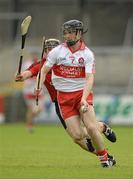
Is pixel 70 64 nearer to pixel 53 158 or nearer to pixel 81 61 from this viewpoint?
pixel 81 61

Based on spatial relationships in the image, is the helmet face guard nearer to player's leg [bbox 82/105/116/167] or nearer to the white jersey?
the white jersey

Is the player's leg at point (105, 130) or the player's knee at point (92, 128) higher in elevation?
the player's knee at point (92, 128)

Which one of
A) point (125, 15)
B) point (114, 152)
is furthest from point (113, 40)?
point (114, 152)

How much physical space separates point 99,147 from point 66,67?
4.53 feet

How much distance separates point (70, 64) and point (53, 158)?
8.30ft

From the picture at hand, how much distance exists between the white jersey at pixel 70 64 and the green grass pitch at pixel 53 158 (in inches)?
51.4

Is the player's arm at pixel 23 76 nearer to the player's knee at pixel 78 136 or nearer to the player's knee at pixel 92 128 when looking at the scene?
the player's knee at pixel 78 136

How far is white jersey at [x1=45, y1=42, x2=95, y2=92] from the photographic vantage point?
12812mm

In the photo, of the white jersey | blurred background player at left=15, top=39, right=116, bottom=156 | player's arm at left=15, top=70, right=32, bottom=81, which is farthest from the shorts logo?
player's arm at left=15, top=70, right=32, bottom=81

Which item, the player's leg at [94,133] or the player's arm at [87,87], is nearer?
the player's arm at [87,87]

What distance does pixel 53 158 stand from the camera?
14.8 meters

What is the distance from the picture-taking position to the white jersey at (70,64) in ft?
42.0

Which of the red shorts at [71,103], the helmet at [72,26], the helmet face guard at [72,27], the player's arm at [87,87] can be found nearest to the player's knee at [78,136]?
the red shorts at [71,103]

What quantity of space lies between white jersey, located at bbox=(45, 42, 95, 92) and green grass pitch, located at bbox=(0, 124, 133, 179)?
130cm
